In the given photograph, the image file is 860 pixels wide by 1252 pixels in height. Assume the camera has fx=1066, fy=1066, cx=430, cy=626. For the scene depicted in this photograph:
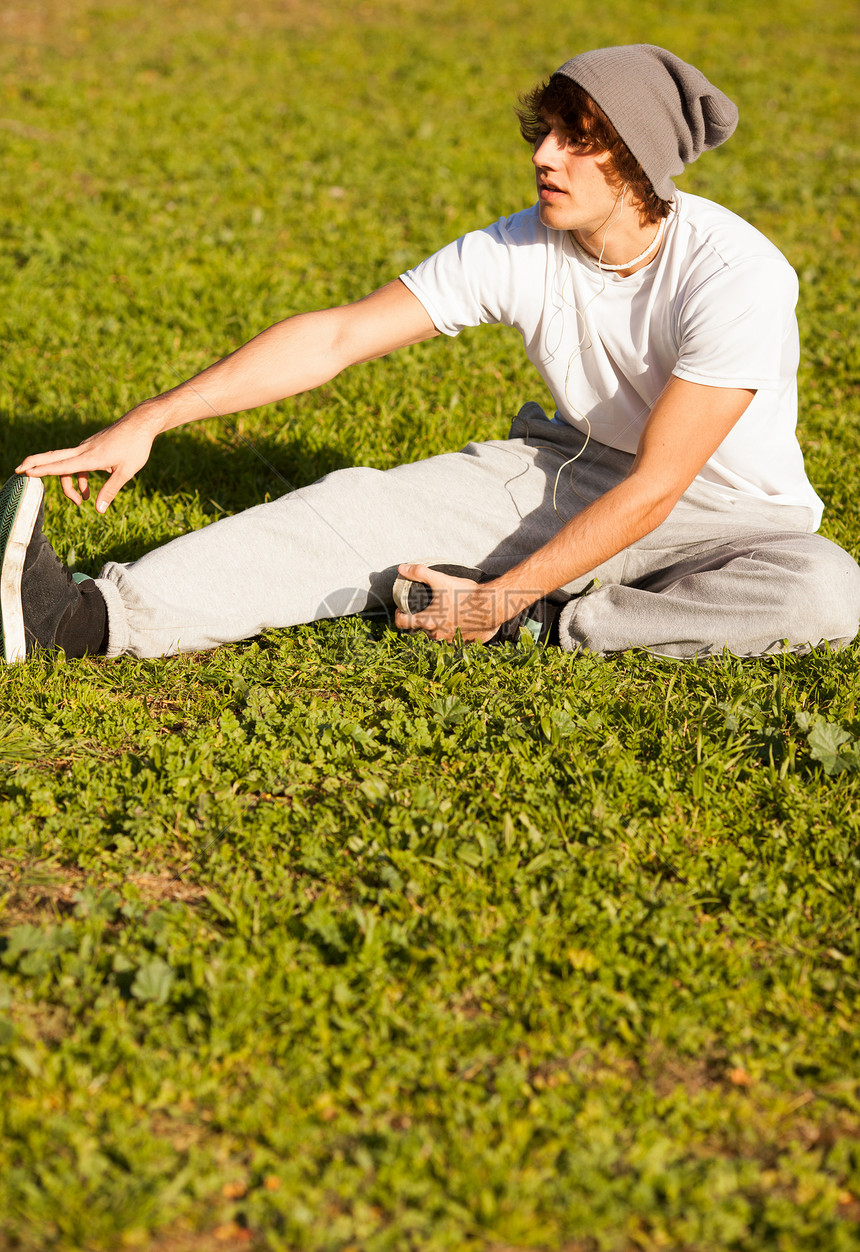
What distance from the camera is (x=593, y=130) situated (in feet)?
9.82

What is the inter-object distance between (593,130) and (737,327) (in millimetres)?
685

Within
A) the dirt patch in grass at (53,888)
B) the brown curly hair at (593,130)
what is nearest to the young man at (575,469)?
the brown curly hair at (593,130)

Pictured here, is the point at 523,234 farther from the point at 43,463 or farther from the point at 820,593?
the point at 43,463

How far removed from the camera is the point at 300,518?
330 cm

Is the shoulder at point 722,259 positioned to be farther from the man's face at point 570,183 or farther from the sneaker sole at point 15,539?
the sneaker sole at point 15,539

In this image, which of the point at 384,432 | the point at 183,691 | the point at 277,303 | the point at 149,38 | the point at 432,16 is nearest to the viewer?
the point at 183,691

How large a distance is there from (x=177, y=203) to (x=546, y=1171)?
692cm

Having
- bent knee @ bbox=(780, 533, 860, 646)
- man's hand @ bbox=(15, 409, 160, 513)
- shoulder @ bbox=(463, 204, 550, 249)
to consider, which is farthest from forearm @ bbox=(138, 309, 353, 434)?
bent knee @ bbox=(780, 533, 860, 646)

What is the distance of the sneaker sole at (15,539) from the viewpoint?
9.36ft

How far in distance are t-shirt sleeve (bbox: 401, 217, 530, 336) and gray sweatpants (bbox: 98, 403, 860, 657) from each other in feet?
1.69

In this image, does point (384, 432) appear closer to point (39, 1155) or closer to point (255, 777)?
point (255, 777)

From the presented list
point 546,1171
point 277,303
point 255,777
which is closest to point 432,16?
point 277,303

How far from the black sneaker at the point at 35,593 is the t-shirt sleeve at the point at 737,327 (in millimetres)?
1820

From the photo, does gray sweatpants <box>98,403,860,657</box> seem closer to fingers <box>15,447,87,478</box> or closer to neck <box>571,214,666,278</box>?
fingers <box>15,447,87,478</box>
